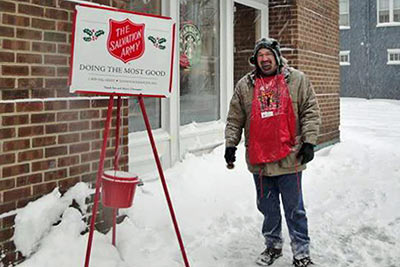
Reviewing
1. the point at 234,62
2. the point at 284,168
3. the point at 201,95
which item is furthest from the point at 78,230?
the point at 234,62

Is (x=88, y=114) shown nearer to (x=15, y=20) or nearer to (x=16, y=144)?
(x=16, y=144)

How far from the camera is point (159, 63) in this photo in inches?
137

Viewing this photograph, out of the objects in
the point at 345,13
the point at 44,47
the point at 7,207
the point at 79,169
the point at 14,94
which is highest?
the point at 345,13

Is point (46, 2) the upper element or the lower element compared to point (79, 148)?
upper

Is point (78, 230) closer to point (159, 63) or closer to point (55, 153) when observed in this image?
point (55, 153)

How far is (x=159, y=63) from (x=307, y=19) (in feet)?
18.8

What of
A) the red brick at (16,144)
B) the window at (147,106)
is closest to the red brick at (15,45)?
the red brick at (16,144)

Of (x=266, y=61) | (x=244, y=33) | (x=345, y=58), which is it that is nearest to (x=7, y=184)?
(x=266, y=61)

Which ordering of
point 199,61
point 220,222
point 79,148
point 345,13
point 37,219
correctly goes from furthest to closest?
1. point 345,13
2. point 199,61
3. point 220,222
4. point 79,148
5. point 37,219

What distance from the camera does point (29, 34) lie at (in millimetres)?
3422

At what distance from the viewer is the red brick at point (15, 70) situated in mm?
3253

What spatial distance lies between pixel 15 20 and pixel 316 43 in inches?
264

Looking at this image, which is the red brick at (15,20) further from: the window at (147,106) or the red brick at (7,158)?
the window at (147,106)

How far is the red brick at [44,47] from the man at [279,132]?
154cm
